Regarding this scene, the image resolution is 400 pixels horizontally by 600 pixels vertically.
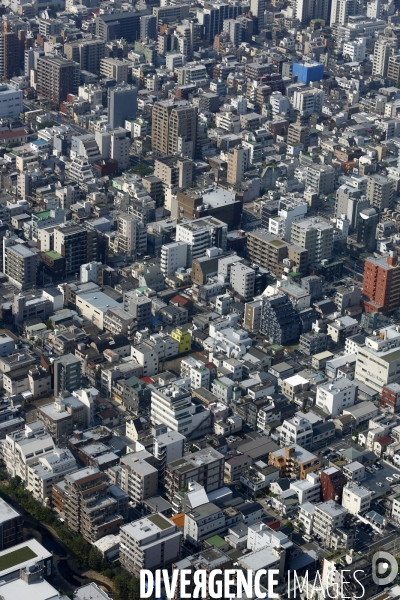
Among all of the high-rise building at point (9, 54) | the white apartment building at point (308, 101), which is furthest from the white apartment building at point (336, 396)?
the high-rise building at point (9, 54)

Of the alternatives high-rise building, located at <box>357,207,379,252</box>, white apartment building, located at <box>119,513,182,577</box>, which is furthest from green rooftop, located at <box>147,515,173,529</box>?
high-rise building, located at <box>357,207,379,252</box>

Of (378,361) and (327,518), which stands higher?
(378,361)

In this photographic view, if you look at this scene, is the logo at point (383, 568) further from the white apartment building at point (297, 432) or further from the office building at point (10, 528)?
the office building at point (10, 528)

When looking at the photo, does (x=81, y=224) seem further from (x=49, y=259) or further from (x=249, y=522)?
(x=249, y=522)

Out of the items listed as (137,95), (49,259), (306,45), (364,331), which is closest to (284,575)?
(364,331)

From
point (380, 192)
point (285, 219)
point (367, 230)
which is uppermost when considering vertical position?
point (285, 219)

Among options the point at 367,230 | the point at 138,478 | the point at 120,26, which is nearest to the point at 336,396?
the point at 138,478

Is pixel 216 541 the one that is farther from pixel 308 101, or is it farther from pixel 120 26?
pixel 120 26
